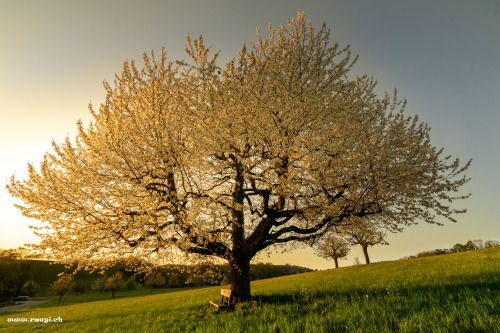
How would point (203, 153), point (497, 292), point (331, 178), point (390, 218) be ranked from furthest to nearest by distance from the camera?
1. point (390, 218)
2. point (331, 178)
3. point (203, 153)
4. point (497, 292)

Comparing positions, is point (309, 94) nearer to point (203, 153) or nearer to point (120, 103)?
point (203, 153)

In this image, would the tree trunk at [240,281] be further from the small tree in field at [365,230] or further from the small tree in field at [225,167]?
the small tree in field at [365,230]

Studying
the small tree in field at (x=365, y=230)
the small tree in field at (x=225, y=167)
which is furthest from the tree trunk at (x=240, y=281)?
the small tree in field at (x=365, y=230)

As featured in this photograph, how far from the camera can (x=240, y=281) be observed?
11766 millimetres

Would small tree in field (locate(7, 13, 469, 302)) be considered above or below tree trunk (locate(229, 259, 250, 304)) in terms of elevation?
above

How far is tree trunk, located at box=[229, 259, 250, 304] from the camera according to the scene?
11.6m

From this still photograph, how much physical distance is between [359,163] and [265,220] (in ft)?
16.9

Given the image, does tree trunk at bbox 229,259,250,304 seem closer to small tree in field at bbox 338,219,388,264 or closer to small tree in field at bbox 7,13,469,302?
small tree in field at bbox 7,13,469,302

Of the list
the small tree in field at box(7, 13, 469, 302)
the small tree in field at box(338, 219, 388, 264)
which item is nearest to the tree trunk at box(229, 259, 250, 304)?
the small tree in field at box(7, 13, 469, 302)

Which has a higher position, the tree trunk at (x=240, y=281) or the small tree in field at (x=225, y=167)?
the small tree in field at (x=225, y=167)

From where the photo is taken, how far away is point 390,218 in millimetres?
12359

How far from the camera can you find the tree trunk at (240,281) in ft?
38.0

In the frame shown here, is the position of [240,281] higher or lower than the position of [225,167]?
lower

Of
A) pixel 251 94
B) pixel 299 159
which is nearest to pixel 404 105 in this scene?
pixel 299 159
